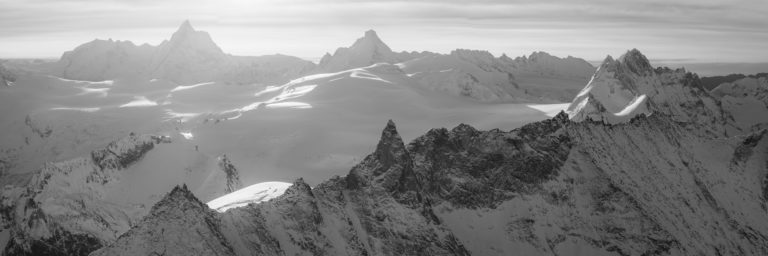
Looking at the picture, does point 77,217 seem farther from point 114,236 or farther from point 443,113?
point 443,113

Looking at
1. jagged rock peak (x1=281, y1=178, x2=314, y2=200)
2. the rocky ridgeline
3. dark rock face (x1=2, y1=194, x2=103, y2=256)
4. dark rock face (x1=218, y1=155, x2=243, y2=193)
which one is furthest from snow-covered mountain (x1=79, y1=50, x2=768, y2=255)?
dark rock face (x1=218, y1=155, x2=243, y2=193)

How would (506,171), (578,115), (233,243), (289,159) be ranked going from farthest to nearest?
(578,115) → (289,159) → (506,171) → (233,243)

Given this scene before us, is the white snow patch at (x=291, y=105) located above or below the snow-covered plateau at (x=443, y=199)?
below

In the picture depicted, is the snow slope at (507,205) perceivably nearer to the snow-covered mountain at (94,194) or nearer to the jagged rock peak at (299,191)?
the jagged rock peak at (299,191)

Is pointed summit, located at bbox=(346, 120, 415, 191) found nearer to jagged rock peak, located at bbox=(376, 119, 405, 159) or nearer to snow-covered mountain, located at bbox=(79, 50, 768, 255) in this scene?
jagged rock peak, located at bbox=(376, 119, 405, 159)

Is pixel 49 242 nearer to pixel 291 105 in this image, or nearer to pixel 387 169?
pixel 387 169

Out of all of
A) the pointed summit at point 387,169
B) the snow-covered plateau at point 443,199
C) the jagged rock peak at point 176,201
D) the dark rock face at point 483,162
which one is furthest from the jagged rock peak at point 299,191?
the dark rock face at point 483,162

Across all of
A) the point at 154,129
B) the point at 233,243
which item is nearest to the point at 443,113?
the point at 154,129

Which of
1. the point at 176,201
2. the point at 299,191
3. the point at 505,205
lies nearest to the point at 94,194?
the point at 299,191
